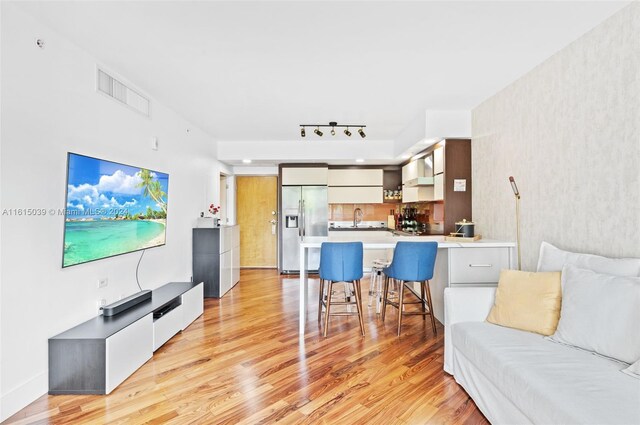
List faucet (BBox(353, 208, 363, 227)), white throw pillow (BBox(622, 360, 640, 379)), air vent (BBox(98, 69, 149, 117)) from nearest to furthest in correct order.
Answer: white throw pillow (BBox(622, 360, 640, 379))
air vent (BBox(98, 69, 149, 117))
faucet (BBox(353, 208, 363, 227))

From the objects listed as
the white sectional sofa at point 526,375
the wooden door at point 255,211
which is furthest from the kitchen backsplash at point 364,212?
the white sectional sofa at point 526,375

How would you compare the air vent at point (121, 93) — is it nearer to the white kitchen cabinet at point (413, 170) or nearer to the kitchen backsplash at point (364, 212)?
the white kitchen cabinet at point (413, 170)

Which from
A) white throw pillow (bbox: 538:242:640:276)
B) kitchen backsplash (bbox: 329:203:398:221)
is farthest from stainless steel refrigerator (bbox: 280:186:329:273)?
white throw pillow (bbox: 538:242:640:276)

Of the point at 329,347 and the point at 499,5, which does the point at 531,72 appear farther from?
the point at 329,347

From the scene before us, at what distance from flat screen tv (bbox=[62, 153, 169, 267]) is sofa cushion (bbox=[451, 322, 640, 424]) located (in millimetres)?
2878

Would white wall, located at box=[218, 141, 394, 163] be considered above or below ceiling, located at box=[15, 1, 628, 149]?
below

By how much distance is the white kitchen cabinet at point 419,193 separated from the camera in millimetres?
5070

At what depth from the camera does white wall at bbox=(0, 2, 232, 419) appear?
6.46 ft

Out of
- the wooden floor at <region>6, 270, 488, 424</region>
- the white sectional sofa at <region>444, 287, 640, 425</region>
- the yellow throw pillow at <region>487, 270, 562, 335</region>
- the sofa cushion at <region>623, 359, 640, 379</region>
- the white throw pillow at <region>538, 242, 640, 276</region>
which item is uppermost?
the white throw pillow at <region>538, 242, 640, 276</region>

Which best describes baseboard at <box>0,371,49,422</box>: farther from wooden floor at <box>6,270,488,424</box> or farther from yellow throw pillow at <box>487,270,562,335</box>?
yellow throw pillow at <box>487,270,562,335</box>

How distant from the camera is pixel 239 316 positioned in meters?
3.86

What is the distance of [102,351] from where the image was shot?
219 centimetres

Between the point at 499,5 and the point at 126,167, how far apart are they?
3213mm

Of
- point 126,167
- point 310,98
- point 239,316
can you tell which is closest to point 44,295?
point 126,167
